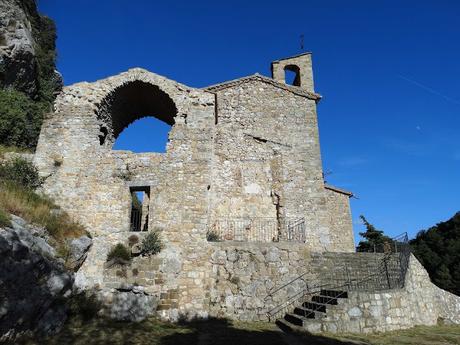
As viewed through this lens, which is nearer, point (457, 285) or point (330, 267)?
point (330, 267)

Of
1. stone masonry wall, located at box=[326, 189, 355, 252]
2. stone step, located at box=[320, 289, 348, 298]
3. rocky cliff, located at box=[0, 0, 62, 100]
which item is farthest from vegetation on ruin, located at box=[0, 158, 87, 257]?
stone masonry wall, located at box=[326, 189, 355, 252]

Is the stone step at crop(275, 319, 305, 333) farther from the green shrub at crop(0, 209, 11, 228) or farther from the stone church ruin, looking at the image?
the green shrub at crop(0, 209, 11, 228)

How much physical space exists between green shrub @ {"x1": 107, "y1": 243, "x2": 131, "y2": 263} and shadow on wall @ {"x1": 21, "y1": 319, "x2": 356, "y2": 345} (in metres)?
2.15

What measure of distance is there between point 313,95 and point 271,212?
7305 millimetres

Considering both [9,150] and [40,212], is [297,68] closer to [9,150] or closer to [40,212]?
[9,150]

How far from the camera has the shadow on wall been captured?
7.88 m

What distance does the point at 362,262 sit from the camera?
12422mm

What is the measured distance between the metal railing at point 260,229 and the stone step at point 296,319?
582 centimetres

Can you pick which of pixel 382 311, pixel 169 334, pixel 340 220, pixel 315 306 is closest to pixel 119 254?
pixel 169 334

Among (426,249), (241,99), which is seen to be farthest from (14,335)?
(426,249)

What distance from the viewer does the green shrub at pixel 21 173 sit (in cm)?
1159

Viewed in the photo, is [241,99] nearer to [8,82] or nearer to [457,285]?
[8,82]

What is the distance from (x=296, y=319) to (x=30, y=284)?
275 inches

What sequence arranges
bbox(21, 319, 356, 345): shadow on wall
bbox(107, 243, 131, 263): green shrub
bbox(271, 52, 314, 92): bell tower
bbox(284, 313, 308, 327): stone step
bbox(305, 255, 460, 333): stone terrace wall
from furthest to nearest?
1. bbox(271, 52, 314, 92): bell tower
2. bbox(107, 243, 131, 263): green shrub
3. bbox(305, 255, 460, 333): stone terrace wall
4. bbox(284, 313, 308, 327): stone step
5. bbox(21, 319, 356, 345): shadow on wall
